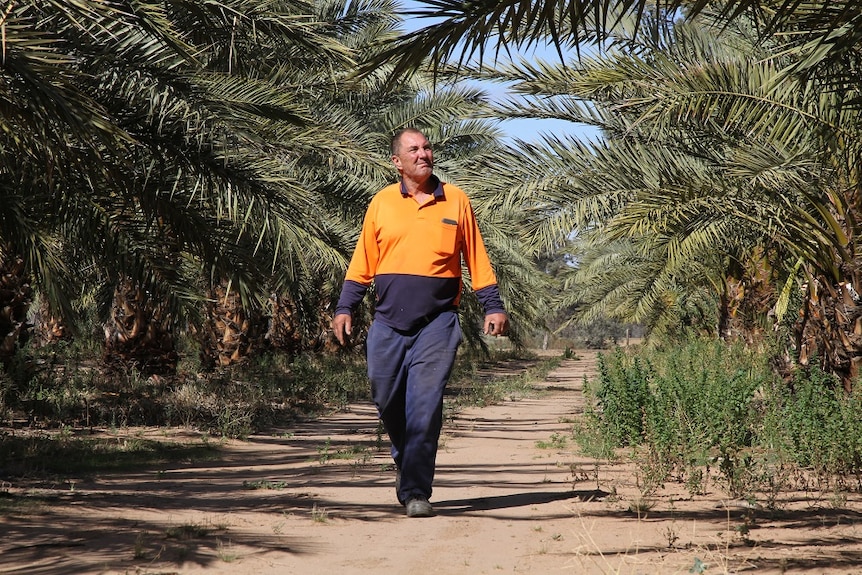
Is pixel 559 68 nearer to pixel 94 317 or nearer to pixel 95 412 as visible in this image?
pixel 95 412

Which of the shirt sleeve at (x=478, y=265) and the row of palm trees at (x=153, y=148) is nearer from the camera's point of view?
the shirt sleeve at (x=478, y=265)

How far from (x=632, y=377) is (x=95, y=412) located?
5169mm

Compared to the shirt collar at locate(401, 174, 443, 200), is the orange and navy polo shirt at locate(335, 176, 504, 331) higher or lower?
lower

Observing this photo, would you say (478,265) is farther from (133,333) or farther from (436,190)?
(133,333)

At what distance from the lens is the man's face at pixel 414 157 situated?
17.0 feet

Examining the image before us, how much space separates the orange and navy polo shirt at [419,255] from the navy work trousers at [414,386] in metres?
0.08

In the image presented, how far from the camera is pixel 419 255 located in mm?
5129

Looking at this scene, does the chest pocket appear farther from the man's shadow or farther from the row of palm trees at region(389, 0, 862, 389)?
the row of palm trees at region(389, 0, 862, 389)

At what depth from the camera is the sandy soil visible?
3971 mm

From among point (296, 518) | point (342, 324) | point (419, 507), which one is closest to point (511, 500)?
point (419, 507)

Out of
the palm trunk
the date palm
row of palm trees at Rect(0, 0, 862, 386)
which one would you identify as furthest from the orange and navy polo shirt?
the palm trunk

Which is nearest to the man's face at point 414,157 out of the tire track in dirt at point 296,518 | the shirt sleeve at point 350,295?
the shirt sleeve at point 350,295

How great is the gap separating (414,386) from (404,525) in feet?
2.30

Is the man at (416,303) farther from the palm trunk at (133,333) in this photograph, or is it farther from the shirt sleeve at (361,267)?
the palm trunk at (133,333)
